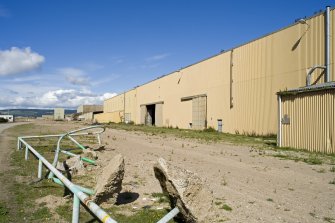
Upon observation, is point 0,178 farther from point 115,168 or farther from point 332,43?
point 332,43

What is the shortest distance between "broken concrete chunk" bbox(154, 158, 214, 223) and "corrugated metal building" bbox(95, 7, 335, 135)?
18000 mm

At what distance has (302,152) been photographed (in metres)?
15.7

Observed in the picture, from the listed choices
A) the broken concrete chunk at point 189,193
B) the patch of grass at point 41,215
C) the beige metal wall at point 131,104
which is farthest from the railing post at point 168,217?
the beige metal wall at point 131,104

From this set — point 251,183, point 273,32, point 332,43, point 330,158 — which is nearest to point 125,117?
point 273,32

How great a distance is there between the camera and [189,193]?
475 cm

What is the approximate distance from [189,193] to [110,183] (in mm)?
1779

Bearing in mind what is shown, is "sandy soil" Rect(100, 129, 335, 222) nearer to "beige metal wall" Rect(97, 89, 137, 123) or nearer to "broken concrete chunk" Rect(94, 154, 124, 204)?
"broken concrete chunk" Rect(94, 154, 124, 204)

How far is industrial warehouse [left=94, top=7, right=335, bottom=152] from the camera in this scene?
19.6 meters

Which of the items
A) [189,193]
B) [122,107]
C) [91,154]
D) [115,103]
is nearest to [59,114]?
[115,103]

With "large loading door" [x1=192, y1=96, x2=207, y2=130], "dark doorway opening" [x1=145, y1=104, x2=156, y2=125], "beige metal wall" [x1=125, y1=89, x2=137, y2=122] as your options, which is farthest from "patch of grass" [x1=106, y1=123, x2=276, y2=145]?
"beige metal wall" [x1=125, y1=89, x2=137, y2=122]

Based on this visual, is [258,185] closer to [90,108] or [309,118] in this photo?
[309,118]

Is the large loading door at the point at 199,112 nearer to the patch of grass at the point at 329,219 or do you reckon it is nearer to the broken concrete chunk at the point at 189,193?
the patch of grass at the point at 329,219

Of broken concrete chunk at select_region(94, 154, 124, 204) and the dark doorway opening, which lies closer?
broken concrete chunk at select_region(94, 154, 124, 204)

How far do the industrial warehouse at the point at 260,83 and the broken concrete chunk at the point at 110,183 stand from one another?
11.9 meters
